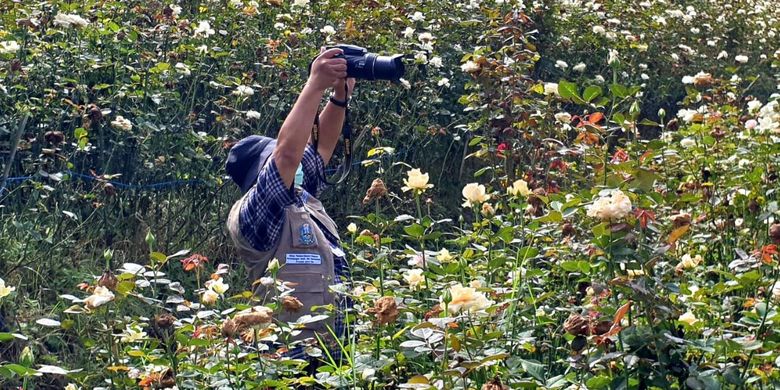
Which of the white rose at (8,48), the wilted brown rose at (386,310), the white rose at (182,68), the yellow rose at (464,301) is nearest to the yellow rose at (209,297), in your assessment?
the wilted brown rose at (386,310)

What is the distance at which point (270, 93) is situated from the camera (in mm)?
5223

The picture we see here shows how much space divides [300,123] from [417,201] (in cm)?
79

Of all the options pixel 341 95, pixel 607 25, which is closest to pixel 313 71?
pixel 341 95

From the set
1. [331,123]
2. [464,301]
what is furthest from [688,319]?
[331,123]

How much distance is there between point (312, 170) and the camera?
349cm

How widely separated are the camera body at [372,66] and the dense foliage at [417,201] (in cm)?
25

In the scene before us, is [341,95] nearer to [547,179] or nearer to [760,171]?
[547,179]

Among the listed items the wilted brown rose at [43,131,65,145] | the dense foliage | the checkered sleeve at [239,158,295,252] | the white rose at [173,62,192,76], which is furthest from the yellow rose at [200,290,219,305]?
the white rose at [173,62,192,76]

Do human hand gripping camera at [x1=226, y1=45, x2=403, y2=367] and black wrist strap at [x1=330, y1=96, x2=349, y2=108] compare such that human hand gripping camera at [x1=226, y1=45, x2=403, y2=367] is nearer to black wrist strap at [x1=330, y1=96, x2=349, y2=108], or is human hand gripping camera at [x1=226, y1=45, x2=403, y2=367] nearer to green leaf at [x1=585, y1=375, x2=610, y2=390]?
black wrist strap at [x1=330, y1=96, x2=349, y2=108]

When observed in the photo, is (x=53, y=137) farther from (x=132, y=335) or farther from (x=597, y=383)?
(x=597, y=383)

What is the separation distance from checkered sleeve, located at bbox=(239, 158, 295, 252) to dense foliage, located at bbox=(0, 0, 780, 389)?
215mm

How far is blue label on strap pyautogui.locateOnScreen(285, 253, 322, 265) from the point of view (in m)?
3.17

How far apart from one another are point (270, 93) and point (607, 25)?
8.36 feet

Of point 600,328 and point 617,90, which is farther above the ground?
point 617,90
